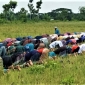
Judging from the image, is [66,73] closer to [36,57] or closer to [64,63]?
[64,63]

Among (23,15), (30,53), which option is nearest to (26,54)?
(30,53)

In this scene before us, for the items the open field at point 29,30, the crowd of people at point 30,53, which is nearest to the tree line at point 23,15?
the open field at point 29,30

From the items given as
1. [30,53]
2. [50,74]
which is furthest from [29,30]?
[50,74]

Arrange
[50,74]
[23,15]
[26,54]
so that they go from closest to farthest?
[50,74] → [26,54] → [23,15]

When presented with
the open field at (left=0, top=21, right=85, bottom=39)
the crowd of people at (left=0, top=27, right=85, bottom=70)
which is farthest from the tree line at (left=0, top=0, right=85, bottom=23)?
the crowd of people at (left=0, top=27, right=85, bottom=70)

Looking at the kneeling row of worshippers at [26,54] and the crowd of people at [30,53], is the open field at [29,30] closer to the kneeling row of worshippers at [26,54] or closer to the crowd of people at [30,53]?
the crowd of people at [30,53]

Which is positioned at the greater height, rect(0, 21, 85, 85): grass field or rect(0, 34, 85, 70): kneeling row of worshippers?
rect(0, 34, 85, 70): kneeling row of worshippers

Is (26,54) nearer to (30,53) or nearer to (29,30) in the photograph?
(30,53)

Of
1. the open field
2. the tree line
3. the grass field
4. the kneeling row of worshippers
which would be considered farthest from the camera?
the tree line

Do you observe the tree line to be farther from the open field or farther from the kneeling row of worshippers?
the kneeling row of worshippers

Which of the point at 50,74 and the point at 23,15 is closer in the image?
the point at 50,74

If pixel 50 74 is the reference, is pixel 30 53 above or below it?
above

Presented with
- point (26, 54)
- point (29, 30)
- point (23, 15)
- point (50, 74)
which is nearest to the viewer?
point (50, 74)

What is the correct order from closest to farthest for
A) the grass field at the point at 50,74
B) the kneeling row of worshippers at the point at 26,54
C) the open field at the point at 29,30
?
the grass field at the point at 50,74, the kneeling row of worshippers at the point at 26,54, the open field at the point at 29,30
